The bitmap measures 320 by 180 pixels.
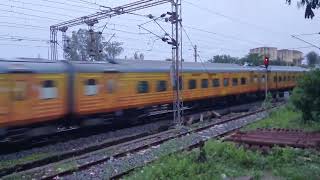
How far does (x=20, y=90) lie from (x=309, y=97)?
33.1ft

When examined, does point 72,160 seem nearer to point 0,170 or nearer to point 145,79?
point 0,170

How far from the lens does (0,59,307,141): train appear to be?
13.8m

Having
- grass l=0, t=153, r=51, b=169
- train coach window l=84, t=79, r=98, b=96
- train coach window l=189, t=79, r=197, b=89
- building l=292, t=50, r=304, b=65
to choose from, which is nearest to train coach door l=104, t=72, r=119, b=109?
train coach window l=84, t=79, r=98, b=96

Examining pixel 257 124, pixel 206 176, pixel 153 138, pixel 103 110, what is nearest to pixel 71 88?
pixel 103 110

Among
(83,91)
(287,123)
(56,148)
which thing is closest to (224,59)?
(287,123)

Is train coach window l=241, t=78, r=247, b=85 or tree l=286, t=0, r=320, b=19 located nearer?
tree l=286, t=0, r=320, b=19

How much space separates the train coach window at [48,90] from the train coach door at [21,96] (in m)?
0.63

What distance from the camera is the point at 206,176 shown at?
338 inches

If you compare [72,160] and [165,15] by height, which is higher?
[165,15]

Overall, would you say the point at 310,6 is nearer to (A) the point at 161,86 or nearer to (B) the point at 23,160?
(B) the point at 23,160

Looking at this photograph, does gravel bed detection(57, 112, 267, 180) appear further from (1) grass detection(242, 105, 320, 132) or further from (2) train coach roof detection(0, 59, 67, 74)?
(2) train coach roof detection(0, 59, 67, 74)

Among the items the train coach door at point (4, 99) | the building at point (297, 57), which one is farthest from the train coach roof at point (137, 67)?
the building at point (297, 57)

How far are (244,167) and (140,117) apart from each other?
11.5 m

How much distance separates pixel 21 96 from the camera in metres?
14.0
